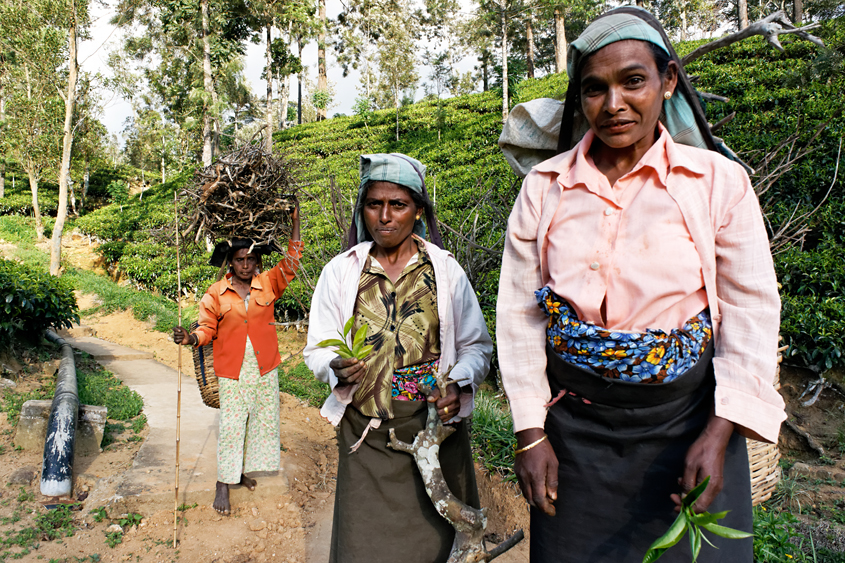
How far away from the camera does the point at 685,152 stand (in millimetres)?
1433

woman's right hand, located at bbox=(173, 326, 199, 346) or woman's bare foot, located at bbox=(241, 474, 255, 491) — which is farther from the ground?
woman's right hand, located at bbox=(173, 326, 199, 346)

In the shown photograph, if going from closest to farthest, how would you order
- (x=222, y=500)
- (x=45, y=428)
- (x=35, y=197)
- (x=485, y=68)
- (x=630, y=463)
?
(x=630, y=463)
(x=222, y=500)
(x=45, y=428)
(x=35, y=197)
(x=485, y=68)

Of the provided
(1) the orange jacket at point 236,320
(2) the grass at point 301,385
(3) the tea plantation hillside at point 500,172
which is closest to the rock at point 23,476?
(1) the orange jacket at point 236,320

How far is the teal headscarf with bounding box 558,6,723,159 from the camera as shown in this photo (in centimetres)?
138

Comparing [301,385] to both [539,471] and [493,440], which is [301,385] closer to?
[493,440]

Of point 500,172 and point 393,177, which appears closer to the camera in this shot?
point 393,177

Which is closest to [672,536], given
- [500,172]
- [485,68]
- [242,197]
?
[242,197]

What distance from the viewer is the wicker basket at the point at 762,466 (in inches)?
98.3

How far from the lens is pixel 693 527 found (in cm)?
124

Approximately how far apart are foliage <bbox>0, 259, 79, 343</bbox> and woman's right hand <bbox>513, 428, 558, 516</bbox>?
6.94 metres

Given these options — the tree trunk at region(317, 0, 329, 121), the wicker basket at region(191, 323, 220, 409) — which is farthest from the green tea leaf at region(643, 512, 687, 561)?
the tree trunk at region(317, 0, 329, 121)

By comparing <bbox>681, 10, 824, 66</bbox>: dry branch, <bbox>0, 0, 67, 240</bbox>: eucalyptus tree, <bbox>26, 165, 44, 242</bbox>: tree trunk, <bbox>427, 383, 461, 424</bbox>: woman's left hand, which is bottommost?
<bbox>427, 383, 461, 424</bbox>: woman's left hand

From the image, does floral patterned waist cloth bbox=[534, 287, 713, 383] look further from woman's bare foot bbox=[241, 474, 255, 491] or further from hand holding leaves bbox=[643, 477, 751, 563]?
woman's bare foot bbox=[241, 474, 255, 491]

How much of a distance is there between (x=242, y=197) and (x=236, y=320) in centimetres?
93
